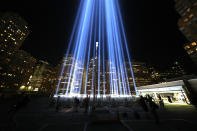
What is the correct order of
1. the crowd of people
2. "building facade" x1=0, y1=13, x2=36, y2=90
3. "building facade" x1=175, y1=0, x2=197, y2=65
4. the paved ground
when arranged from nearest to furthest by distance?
the paved ground
the crowd of people
"building facade" x1=175, y1=0, x2=197, y2=65
"building facade" x1=0, y1=13, x2=36, y2=90

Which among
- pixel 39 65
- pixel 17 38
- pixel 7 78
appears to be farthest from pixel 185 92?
pixel 39 65

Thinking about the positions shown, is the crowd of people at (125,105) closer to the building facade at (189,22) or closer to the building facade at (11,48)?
the building facade at (189,22)

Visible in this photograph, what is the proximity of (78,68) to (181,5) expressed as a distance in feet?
397

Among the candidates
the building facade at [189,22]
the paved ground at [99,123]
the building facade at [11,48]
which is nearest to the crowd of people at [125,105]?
the paved ground at [99,123]

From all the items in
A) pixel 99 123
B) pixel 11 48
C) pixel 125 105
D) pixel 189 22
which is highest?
pixel 189 22

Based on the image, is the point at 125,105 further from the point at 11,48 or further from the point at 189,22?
the point at 11,48

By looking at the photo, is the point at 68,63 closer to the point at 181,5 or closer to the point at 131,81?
the point at 131,81

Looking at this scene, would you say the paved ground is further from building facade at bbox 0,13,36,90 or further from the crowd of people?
building facade at bbox 0,13,36,90

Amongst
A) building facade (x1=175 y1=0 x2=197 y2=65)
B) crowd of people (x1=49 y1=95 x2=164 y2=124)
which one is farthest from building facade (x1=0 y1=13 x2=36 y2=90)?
building facade (x1=175 y1=0 x2=197 y2=65)

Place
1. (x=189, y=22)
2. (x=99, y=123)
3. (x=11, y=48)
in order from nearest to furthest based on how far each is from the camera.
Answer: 1. (x=99, y=123)
2. (x=189, y=22)
3. (x=11, y=48)

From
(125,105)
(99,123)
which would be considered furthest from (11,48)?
(99,123)

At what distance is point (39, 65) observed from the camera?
354 ft

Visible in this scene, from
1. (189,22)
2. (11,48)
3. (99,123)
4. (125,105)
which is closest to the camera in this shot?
(99,123)

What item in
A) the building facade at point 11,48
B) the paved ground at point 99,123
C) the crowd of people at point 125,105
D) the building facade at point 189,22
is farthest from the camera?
the building facade at point 11,48
